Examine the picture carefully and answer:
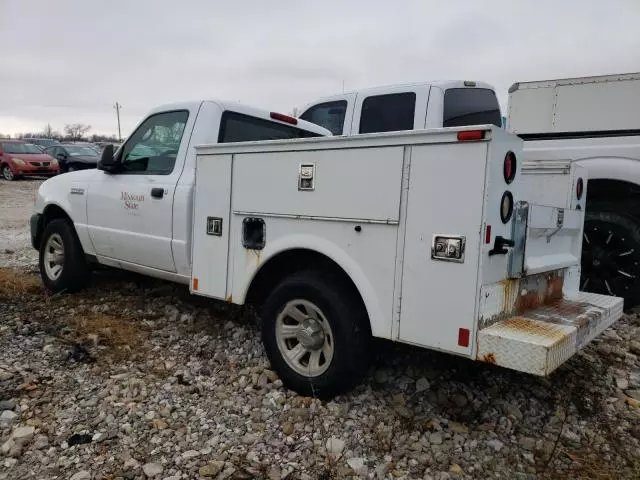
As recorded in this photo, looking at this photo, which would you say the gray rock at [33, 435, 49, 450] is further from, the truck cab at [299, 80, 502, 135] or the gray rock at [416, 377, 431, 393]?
the truck cab at [299, 80, 502, 135]

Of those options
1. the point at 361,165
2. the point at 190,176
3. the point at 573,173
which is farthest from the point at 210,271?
the point at 573,173

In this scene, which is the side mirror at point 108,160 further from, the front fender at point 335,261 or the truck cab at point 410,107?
the truck cab at point 410,107

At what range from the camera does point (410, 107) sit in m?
5.86

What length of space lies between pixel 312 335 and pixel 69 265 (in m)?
3.28

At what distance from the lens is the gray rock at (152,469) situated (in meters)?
2.71

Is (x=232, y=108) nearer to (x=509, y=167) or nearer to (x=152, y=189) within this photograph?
(x=152, y=189)

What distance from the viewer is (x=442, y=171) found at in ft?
8.98

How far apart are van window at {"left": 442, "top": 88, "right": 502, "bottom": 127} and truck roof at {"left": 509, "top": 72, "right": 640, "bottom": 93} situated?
0.38m

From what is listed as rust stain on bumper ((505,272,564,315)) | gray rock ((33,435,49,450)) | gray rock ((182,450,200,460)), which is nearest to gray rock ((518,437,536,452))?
rust stain on bumper ((505,272,564,315))

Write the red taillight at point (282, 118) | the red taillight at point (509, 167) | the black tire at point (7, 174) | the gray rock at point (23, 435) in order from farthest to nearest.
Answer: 1. the black tire at point (7, 174)
2. the red taillight at point (282, 118)
3. the gray rock at point (23, 435)
4. the red taillight at point (509, 167)

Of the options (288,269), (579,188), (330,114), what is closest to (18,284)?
(288,269)

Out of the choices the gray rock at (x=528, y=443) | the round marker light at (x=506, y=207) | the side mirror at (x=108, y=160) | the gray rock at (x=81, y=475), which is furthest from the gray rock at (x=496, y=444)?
the side mirror at (x=108, y=160)

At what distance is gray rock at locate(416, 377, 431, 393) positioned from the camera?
11.6ft

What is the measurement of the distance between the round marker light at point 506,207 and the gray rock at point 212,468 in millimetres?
1916
